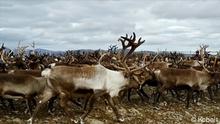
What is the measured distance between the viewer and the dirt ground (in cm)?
922

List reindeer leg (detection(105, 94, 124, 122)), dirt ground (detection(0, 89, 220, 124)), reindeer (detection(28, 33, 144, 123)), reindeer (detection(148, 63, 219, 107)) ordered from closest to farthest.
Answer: reindeer (detection(28, 33, 144, 123)), dirt ground (detection(0, 89, 220, 124)), reindeer leg (detection(105, 94, 124, 122)), reindeer (detection(148, 63, 219, 107))

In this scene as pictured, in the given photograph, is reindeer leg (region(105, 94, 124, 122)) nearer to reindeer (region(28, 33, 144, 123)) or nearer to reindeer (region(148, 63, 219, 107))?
reindeer (region(28, 33, 144, 123))

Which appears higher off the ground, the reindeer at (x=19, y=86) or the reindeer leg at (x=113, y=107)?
the reindeer at (x=19, y=86)

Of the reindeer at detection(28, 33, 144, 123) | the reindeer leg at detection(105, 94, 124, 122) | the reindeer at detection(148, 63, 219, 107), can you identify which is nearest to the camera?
the reindeer at detection(28, 33, 144, 123)

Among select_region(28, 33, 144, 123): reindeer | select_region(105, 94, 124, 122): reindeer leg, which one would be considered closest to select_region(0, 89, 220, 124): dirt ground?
select_region(105, 94, 124, 122): reindeer leg

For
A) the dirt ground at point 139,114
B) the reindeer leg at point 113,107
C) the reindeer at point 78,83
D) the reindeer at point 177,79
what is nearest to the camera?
the reindeer at point 78,83

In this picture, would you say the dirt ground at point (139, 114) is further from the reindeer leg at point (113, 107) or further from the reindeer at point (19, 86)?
the reindeer at point (19, 86)

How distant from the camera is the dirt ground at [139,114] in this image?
9.22m

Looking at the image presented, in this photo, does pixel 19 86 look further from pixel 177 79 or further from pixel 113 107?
pixel 177 79

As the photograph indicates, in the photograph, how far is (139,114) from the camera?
1064cm

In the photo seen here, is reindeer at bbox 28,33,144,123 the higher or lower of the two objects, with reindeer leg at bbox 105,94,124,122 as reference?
higher

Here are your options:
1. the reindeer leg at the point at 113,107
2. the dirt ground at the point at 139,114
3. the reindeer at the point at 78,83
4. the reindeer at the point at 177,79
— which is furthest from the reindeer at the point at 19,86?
the reindeer at the point at 177,79

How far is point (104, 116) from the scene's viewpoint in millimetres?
9922

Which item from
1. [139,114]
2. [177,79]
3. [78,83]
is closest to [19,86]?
[78,83]
